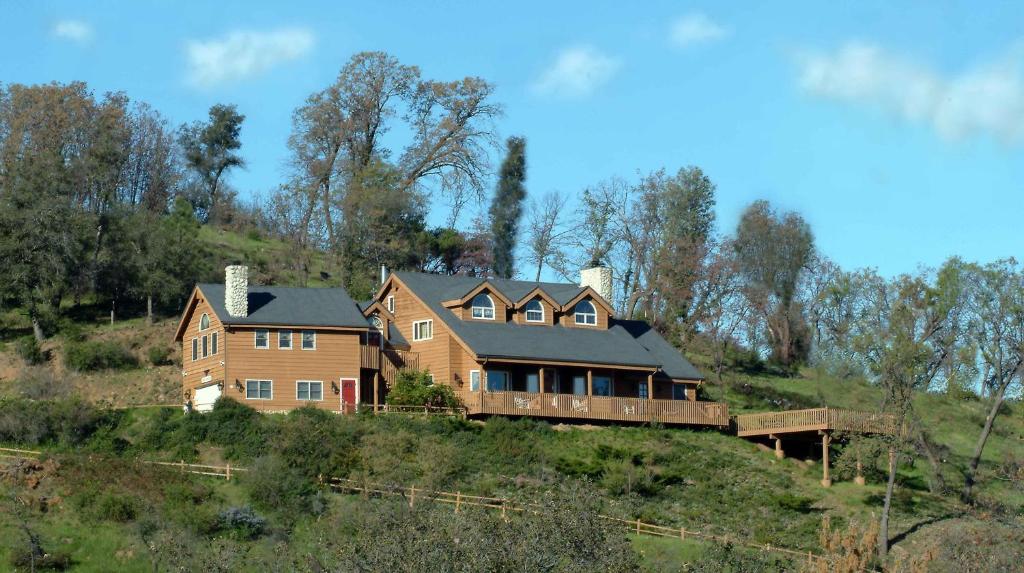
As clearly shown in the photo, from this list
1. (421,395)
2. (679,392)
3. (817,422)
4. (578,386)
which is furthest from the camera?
(679,392)

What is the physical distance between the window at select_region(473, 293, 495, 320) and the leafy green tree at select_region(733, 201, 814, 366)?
2674 centimetres

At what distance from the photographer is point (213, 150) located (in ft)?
341

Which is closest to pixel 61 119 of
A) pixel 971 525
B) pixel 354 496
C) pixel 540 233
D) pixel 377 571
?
pixel 540 233

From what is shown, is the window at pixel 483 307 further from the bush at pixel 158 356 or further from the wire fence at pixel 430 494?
the bush at pixel 158 356

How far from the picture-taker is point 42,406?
55.0m

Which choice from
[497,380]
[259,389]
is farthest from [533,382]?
[259,389]

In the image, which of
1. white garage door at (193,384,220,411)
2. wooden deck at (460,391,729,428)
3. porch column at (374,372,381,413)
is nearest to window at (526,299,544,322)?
wooden deck at (460,391,729,428)

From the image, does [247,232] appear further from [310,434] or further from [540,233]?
[310,434]

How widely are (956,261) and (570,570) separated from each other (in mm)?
36488

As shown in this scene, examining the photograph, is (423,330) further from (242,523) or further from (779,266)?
(779,266)

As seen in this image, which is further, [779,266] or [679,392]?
[779,266]

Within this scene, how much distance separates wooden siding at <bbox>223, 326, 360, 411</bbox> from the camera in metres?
60.0

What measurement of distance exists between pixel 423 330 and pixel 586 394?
7203 millimetres

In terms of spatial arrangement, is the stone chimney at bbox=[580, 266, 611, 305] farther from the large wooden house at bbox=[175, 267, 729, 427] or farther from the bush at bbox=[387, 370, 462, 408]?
the bush at bbox=[387, 370, 462, 408]
